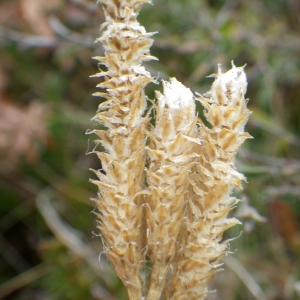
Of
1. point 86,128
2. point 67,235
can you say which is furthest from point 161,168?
point 86,128

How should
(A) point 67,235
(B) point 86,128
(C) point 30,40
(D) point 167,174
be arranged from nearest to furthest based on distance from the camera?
1. (D) point 167,174
2. (A) point 67,235
3. (C) point 30,40
4. (B) point 86,128

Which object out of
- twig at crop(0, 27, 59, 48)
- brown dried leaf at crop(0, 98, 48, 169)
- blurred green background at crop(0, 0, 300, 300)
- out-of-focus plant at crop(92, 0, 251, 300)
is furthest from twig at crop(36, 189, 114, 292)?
out-of-focus plant at crop(92, 0, 251, 300)

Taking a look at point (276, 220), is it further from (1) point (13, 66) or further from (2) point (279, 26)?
(1) point (13, 66)

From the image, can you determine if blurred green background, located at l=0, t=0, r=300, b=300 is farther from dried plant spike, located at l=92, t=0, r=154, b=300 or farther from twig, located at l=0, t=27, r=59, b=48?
dried plant spike, located at l=92, t=0, r=154, b=300

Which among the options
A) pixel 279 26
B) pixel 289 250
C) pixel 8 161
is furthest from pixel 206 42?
pixel 8 161

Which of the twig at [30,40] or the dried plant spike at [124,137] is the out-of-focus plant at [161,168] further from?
the twig at [30,40]

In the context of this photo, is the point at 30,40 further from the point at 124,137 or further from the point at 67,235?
the point at 124,137
